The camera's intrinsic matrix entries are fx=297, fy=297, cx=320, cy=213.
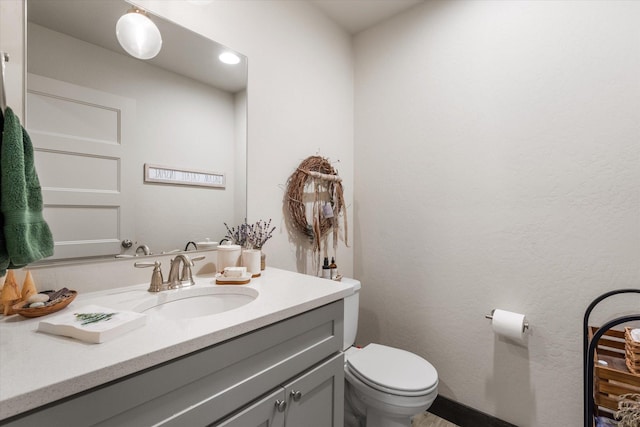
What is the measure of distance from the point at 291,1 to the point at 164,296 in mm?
1773

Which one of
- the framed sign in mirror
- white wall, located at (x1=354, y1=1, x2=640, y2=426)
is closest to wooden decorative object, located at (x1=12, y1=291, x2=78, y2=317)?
the framed sign in mirror

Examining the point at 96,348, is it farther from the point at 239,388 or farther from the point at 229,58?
the point at 229,58

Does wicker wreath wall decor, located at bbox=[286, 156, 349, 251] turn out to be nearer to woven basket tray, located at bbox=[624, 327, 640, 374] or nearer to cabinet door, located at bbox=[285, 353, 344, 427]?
cabinet door, located at bbox=[285, 353, 344, 427]

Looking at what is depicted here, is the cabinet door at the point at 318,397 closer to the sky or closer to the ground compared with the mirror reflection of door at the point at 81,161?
closer to the ground

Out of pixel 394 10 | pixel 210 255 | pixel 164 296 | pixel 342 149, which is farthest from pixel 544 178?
pixel 164 296

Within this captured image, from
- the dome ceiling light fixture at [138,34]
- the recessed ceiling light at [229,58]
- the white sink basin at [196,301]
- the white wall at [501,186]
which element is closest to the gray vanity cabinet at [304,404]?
the white sink basin at [196,301]

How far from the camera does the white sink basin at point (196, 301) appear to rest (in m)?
1.04

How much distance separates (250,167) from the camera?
5.08 feet

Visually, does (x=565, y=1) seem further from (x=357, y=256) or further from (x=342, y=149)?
(x=357, y=256)

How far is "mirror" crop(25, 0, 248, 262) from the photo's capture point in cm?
98

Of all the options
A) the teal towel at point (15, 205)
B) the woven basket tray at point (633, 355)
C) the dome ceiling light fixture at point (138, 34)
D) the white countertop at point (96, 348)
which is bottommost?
the woven basket tray at point (633, 355)

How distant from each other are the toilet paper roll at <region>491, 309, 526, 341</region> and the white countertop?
107 centimetres

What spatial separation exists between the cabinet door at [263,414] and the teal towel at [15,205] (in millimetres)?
601

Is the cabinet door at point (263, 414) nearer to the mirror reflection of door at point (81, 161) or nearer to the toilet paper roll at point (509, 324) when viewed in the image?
the mirror reflection of door at point (81, 161)
